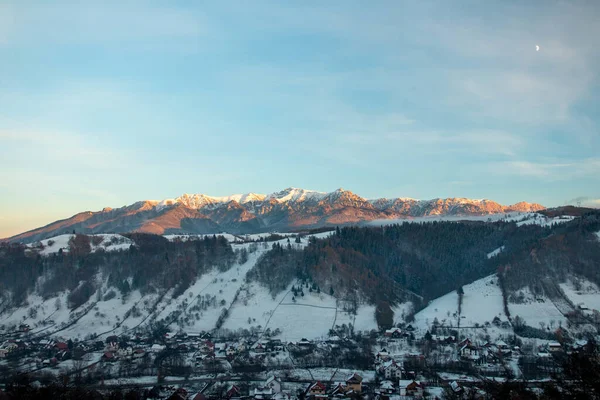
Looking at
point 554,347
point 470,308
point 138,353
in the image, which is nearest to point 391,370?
point 554,347

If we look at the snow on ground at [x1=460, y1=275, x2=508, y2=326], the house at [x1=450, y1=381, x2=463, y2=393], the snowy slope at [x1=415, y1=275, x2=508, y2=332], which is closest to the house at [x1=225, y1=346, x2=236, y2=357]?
the snowy slope at [x1=415, y1=275, x2=508, y2=332]

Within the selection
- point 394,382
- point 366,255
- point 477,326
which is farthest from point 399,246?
point 394,382

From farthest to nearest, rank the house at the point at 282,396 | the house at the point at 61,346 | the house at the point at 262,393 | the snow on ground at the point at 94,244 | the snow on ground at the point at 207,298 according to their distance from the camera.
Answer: the snow on ground at the point at 94,244
the snow on ground at the point at 207,298
the house at the point at 61,346
the house at the point at 262,393
the house at the point at 282,396

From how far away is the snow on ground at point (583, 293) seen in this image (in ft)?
252

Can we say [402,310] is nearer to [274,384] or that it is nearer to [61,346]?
[274,384]

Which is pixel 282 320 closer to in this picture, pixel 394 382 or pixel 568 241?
pixel 394 382

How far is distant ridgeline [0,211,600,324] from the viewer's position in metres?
90.5

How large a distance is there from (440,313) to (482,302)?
6.73m

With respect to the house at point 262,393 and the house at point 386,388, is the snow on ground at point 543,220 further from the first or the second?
the house at point 262,393

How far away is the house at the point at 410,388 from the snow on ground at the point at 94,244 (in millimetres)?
78277

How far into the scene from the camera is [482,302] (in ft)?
272

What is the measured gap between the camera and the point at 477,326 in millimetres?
73500

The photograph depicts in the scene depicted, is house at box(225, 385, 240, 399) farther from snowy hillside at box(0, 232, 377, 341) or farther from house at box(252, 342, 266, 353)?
snowy hillside at box(0, 232, 377, 341)

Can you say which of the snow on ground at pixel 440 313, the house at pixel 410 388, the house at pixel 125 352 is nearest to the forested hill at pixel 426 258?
the snow on ground at pixel 440 313
